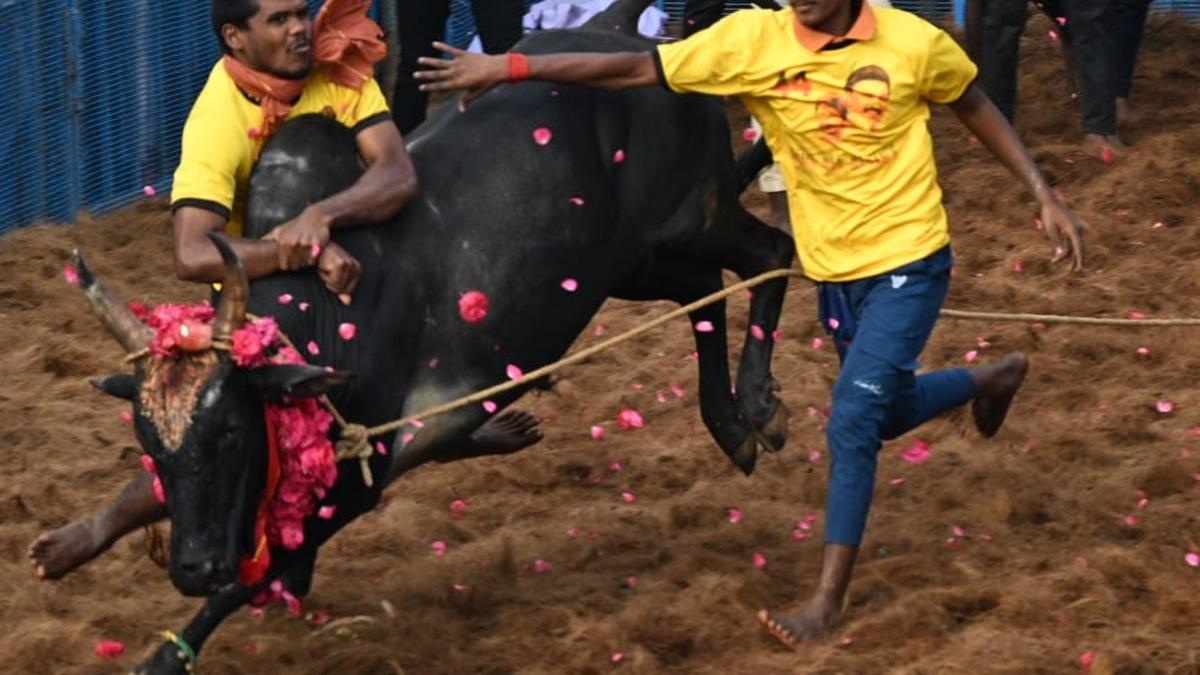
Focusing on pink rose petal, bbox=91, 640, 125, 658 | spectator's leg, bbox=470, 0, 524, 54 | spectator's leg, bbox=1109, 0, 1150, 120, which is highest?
pink rose petal, bbox=91, 640, 125, 658

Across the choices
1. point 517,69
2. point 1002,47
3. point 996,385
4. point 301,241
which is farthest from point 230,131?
point 1002,47

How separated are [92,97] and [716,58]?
15.9ft

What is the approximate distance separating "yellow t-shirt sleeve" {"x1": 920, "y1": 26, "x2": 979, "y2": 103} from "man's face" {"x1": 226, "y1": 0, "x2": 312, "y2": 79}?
1.50 metres

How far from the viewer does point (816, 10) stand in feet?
16.6

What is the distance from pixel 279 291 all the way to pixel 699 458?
2.05 meters

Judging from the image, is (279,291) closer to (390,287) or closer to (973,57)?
(390,287)

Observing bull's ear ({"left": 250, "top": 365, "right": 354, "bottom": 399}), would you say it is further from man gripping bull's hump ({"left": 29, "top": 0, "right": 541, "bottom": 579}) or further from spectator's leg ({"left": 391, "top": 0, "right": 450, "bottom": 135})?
spectator's leg ({"left": 391, "top": 0, "right": 450, "bottom": 135})

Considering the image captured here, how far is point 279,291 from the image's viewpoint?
5121mm

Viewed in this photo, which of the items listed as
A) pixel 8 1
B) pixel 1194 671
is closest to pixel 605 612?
pixel 1194 671

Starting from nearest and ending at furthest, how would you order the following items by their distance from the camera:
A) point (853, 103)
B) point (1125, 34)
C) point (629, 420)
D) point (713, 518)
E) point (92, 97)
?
1. point (853, 103)
2. point (713, 518)
3. point (629, 420)
4. point (92, 97)
5. point (1125, 34)

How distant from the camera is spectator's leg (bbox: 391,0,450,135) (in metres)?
8.74

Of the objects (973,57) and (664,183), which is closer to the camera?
(664,183)

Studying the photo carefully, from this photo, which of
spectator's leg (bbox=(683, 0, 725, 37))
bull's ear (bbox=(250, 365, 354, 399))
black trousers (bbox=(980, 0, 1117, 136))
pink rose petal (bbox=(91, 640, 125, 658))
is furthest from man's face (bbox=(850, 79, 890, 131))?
black trousers (bbox=(980, 0, 1117, 136))

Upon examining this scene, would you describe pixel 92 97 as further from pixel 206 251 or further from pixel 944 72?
pixel 944 72
